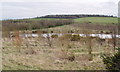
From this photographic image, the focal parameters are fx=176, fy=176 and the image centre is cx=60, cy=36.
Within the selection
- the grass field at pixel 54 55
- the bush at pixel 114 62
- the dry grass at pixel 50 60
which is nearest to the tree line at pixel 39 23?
the grass field at pixel 54 55

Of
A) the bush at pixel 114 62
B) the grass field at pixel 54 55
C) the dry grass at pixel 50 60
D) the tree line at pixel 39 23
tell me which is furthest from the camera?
the tree line at pixel 39 23

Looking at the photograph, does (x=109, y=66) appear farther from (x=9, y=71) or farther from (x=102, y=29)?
(x=102, y=29)

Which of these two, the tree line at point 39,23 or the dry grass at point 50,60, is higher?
the tree line at point 39,23

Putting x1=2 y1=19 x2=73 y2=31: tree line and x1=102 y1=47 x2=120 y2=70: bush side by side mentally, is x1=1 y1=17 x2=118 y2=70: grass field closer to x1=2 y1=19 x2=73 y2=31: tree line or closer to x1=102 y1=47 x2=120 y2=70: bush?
x1=102 y1=47 x2=120 y2=70: bush

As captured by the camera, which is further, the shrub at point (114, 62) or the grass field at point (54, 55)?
the grass field at point (54, 55)

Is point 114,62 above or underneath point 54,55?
above

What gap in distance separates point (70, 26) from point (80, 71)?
998 inches

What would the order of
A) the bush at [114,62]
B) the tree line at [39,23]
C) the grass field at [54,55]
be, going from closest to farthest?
the bush at [114,62]
the grass field at [54,55]
the tree line at [39,23]

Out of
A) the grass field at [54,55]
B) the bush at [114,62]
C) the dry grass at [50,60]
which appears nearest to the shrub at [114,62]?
the bush at [114,62]

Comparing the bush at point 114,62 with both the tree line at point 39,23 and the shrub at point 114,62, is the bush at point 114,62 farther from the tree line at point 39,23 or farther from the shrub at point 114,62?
the tree line at point 39,23

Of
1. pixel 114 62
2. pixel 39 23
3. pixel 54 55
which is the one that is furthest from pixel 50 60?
pixel 39 23

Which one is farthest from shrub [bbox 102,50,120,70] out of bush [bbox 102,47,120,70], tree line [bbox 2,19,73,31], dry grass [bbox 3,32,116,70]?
tree line [bbox 2,19,73,31]

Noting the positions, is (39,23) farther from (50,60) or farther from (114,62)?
(114,62)

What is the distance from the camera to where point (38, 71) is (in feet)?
20.4
